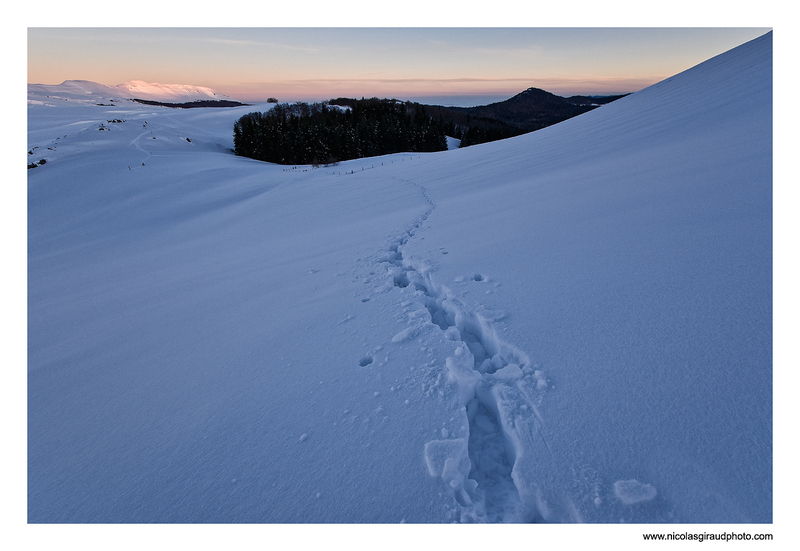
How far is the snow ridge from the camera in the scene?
4.22 feet

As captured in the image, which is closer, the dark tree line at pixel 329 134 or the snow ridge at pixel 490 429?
the snow ridge at pixel 490 429

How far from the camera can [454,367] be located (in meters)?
1.79

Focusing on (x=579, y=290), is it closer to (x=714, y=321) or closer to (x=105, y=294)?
(x=714, y=321)

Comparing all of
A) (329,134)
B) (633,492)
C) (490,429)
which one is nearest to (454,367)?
(490,429)

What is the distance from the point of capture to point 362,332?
7.35ft

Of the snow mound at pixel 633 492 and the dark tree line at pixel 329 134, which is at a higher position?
the dark tree line at pixel 329 134

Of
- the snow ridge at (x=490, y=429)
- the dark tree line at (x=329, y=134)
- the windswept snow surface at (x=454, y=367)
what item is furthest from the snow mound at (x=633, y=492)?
the dark tree line at (x=329, y=134)

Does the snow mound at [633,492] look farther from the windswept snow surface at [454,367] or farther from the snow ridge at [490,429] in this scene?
the snow ridge at [490,429]

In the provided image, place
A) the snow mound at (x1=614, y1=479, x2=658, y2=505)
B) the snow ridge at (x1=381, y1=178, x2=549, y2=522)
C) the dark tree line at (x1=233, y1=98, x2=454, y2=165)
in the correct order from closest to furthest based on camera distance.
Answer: the snow mound at (x1=614, y1=479, x2=658, y2=505) < the snow ridge at (x1=381, y1=178, x2=549, y2=522) < the dark tree line at (x1=233, y1=98, x2=454, y2=165)

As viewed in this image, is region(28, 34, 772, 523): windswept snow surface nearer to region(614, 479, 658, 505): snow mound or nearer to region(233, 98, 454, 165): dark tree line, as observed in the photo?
region(614, 479, 658, 505): snow mound

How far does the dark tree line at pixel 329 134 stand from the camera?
99.1ft

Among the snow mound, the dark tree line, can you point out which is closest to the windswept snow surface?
the snow mound

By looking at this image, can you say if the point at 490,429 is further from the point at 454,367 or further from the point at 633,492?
the point at 633,492

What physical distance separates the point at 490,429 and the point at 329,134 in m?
33.5
